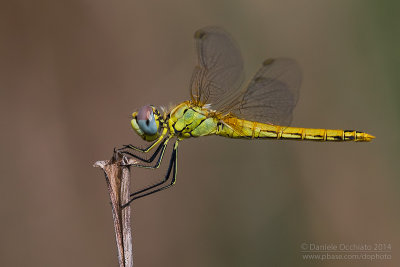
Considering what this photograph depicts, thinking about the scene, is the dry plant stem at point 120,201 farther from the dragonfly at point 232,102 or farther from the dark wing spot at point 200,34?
the dark wing spot at point 200,34

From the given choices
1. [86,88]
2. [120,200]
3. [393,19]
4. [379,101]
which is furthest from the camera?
[86,88]

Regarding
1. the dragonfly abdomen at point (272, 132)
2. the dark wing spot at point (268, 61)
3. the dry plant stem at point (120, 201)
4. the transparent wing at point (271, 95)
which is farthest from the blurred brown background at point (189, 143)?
the dry plant stem at point (120, 201)

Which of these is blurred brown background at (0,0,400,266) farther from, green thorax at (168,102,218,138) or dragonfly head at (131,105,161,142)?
dragonfly head at (131,105,161,142)

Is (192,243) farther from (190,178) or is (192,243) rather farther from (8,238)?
(8,238)

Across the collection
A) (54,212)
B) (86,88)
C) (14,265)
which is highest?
(86,88)

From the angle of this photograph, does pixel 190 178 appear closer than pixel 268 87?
No

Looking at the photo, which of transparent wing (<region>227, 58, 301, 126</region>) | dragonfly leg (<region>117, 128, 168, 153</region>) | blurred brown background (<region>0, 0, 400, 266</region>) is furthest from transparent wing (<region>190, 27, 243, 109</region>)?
blurred brown background (<region>0, 0, 400, 266</region>)

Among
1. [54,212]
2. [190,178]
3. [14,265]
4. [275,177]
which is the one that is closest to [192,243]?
[190,178]
